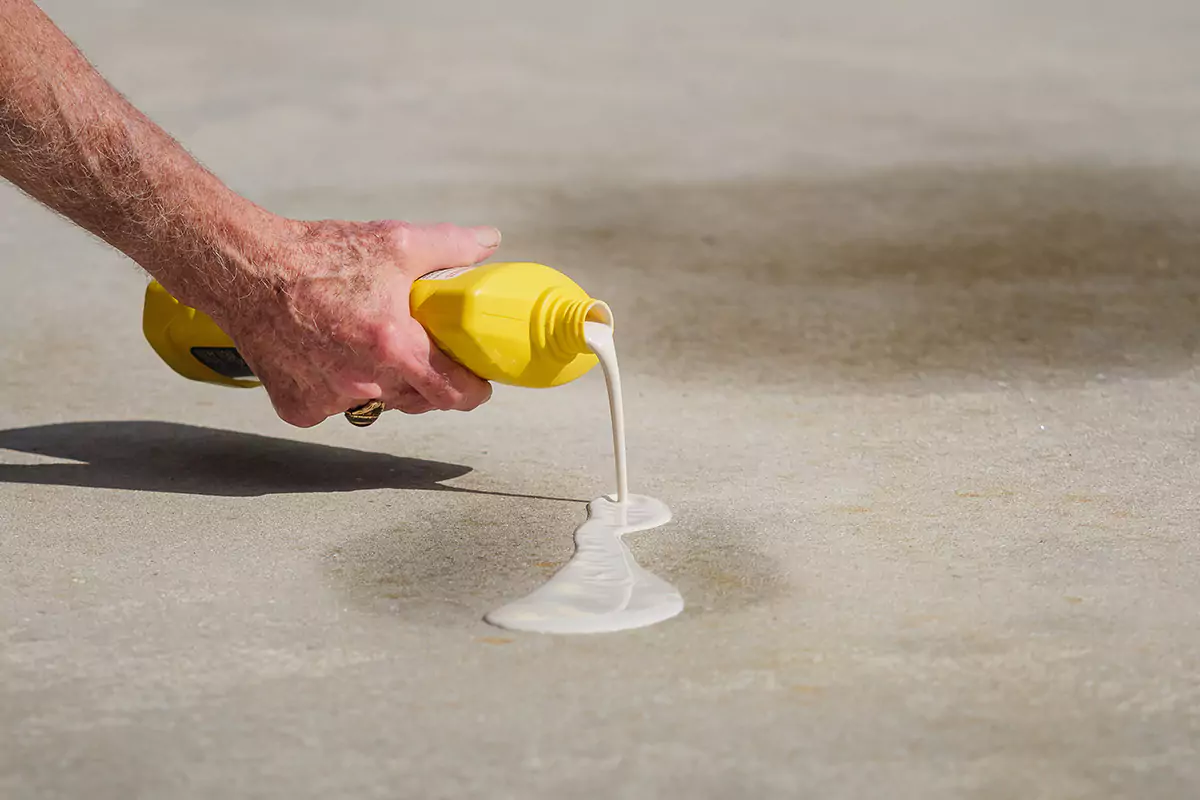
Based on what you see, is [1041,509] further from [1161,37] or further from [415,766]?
[1161,37]

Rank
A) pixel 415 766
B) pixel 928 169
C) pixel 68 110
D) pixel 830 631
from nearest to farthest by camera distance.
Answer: pixel 415 766
pixel 830 631
pixel 68 110
pixel 928 169

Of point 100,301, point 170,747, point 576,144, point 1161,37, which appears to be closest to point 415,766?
point 170,747

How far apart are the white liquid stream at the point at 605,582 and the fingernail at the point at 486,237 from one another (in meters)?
0.40

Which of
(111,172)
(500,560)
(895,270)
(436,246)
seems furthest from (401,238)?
(895,270)

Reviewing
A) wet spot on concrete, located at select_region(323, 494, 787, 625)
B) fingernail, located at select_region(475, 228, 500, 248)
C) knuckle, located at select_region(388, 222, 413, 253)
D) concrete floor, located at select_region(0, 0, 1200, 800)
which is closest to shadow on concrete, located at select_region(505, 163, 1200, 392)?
concrete floor, located at select_region(0, 0, 1200, 800)

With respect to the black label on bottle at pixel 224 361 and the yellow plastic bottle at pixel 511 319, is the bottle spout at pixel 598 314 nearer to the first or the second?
the yellow plastic bottle at pixel 511 319

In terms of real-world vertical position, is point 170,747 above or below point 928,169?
below

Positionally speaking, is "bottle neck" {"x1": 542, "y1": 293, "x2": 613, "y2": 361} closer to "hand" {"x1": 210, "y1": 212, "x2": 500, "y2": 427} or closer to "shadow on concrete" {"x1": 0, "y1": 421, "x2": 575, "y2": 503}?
"hand" {"x1": 210, "y1": 212, "x2": 500, "y2": 427}

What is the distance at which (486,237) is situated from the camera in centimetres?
287

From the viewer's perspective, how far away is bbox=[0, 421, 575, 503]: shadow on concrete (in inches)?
115

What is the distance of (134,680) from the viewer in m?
2.00

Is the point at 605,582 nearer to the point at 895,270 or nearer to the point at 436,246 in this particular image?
the point at 436,246

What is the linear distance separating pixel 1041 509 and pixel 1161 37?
6.72 meters

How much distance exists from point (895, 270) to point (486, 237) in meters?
2.02
